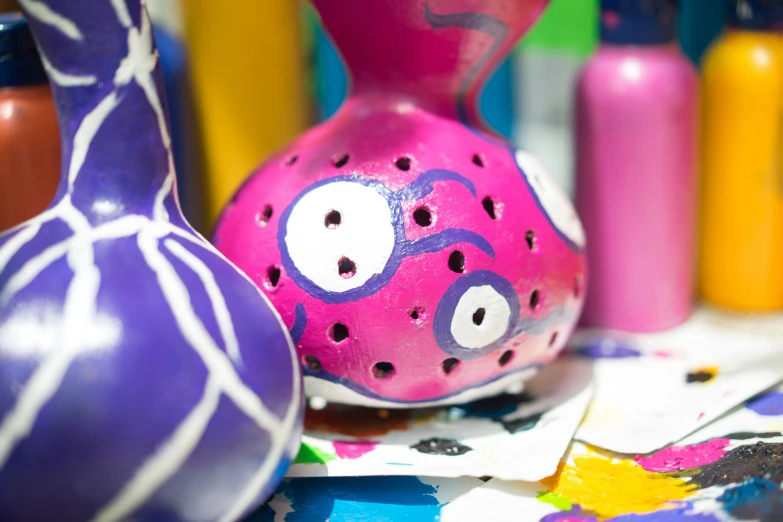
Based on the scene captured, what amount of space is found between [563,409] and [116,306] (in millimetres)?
346

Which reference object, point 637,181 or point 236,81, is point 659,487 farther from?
point 236,81

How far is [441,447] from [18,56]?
1.28ft

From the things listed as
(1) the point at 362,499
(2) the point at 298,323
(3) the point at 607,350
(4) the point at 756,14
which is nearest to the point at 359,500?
(1) the point at 362,499

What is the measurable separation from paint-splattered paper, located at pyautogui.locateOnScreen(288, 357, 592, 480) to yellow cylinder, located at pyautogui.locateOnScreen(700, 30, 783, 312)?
0.86 feet

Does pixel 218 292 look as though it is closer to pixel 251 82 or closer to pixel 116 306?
pixel 116 306

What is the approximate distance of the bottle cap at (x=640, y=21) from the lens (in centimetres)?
80

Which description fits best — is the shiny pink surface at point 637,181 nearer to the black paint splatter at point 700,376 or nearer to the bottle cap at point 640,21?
the bottle cap at point 640,21

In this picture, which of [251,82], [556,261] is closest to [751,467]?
[556,261]

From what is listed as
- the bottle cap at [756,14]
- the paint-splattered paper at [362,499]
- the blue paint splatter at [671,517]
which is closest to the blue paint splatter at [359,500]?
the paint-splattered paper at [362,499]

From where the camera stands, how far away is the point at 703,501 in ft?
1.78

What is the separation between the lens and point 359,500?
57 cm

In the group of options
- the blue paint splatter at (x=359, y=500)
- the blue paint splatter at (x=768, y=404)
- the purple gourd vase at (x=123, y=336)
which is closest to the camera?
the purple gourd vase at (x=123, y=336)

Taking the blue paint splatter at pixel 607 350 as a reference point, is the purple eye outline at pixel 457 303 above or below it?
above

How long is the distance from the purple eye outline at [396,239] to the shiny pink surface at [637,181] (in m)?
0.27
